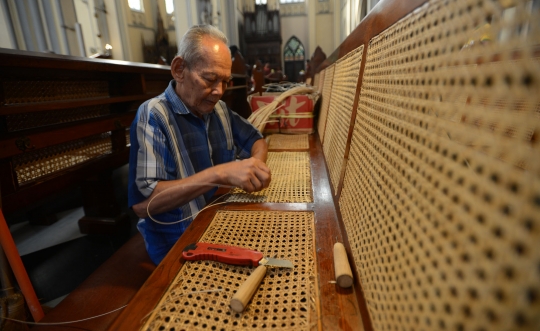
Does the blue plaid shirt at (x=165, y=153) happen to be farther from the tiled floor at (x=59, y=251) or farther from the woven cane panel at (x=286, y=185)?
the tiled floor at (x=59, y=251)

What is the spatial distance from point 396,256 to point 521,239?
0.64 ft

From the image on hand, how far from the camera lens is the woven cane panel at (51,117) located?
148cm

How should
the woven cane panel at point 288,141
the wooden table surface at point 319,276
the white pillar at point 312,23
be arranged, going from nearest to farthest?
1. the wooden table surface at point 319,276
2. the woven cane panel at point 288,141
3. the white pillar at point 312,23

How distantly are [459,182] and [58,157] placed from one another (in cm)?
217

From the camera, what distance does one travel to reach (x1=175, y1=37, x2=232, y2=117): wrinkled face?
124cm

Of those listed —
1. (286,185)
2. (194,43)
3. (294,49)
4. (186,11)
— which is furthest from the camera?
(294,49)

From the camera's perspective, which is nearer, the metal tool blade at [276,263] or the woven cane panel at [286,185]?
the metal tool blade at [276,263]

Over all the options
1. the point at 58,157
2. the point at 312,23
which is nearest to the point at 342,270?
the point at 58,157

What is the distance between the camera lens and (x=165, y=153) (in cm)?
119

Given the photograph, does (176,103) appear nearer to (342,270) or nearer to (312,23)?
(342,270)

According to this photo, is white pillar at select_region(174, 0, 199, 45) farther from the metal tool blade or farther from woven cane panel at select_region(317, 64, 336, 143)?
the metal tool blade

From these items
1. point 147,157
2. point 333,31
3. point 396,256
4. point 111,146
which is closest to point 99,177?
point 111,146

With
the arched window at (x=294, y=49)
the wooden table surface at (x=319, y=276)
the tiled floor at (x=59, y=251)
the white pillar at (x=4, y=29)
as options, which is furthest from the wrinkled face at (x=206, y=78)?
the arched window at (x=294, y=49)

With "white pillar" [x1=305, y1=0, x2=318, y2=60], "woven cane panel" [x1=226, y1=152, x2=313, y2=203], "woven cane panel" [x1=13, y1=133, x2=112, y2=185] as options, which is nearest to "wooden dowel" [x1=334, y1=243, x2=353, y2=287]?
"woven cane panel" [x1=226, y1=152, x2=313, y2=203]
